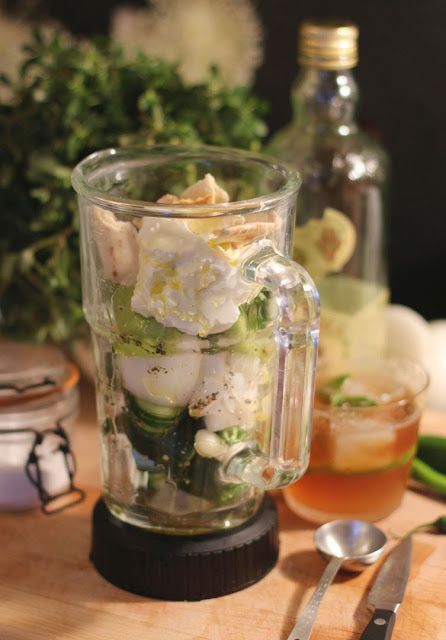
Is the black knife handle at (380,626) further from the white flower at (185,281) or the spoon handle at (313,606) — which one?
the white flower at (185,281)

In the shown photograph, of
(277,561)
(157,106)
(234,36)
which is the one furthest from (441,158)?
(277,561)

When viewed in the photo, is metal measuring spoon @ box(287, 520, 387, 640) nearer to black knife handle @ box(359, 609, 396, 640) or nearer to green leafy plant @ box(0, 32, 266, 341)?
black knife handle @ box(359, 609, 396, 640)

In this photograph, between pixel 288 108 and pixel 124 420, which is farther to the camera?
pixel 288 108

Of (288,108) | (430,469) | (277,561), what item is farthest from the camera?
(288,108)

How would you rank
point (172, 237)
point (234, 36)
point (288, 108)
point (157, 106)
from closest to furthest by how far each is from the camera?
point (172, 237)
point (157, 106)
point (234, 36)
point (288, 108)

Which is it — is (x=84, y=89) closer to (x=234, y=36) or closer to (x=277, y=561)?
(x=234, y=36)

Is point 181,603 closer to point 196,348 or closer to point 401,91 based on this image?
point 196,348

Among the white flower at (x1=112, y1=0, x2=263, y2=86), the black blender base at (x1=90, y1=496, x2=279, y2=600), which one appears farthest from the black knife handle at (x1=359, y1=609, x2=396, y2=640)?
the white flower at (x1=112, y1=0, x2=263, y2=86)
